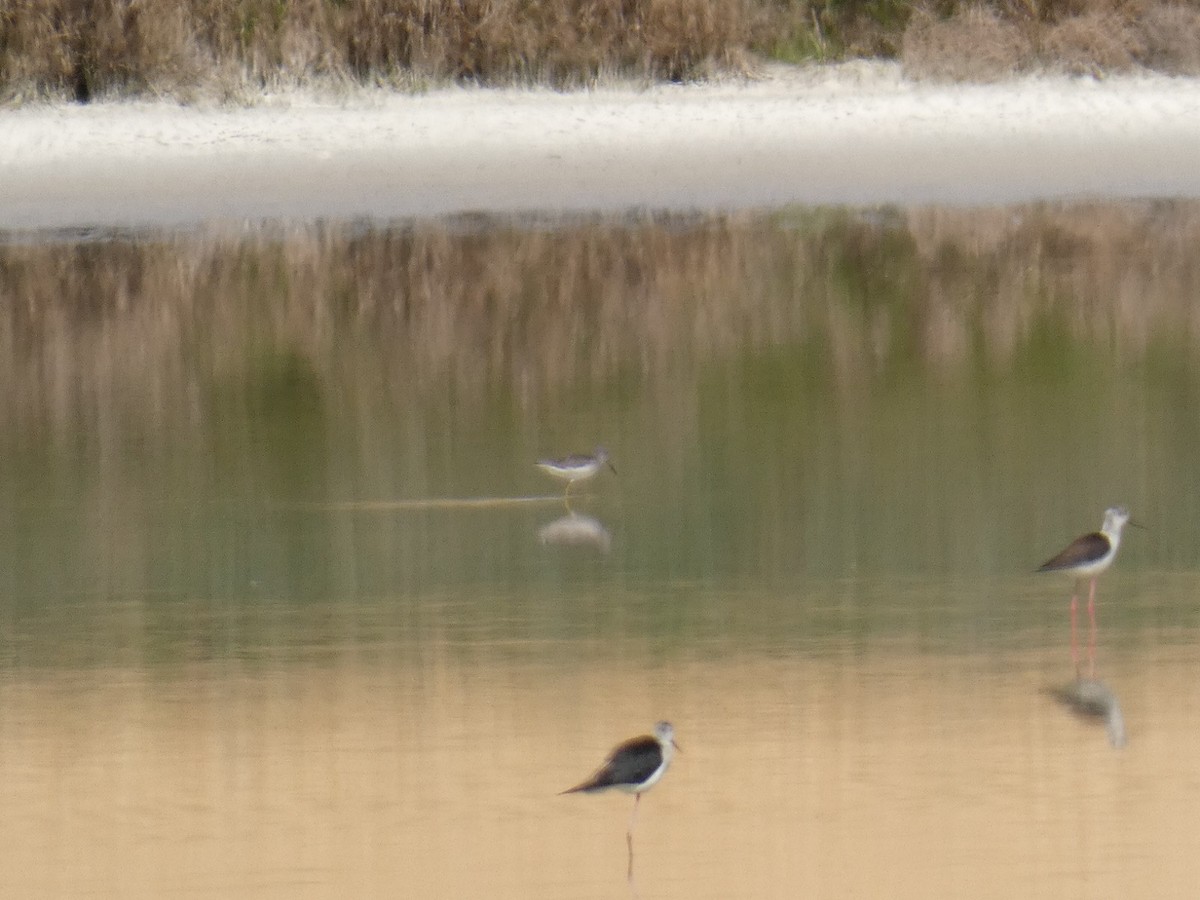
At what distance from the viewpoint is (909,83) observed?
2423 cm

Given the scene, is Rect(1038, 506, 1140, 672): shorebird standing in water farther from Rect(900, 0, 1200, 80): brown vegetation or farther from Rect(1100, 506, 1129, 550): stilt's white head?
Rect(900, 0, 1200, 80): brown vegetation

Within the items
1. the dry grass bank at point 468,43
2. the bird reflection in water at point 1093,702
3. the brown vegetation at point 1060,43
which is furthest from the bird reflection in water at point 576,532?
the brown vegetation at point 1060,43

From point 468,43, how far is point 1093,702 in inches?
715

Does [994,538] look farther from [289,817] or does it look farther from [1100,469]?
[289,817]

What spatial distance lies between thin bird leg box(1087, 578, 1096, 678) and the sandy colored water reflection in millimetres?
66

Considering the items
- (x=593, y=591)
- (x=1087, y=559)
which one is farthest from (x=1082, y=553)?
(x=593, y=591)

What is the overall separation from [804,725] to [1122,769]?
818 mm

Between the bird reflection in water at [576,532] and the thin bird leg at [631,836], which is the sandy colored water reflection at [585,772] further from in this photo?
the bird reflection in water at [576,532]

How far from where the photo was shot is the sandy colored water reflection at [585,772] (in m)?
5.78

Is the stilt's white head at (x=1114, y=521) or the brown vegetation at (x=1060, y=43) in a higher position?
the stilt's white head at (x=1114, y=521)

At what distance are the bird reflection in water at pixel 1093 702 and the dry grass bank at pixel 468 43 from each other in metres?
17.3

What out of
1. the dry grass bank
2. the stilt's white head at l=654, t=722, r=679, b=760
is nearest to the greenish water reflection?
the stilt's white head at l=654, t=722, r=679, b=760

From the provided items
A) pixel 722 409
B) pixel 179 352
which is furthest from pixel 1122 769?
pixel 179 352

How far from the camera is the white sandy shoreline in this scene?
67.2ft
